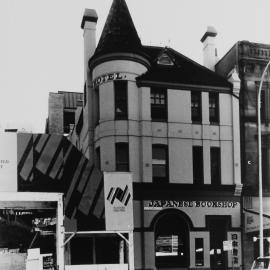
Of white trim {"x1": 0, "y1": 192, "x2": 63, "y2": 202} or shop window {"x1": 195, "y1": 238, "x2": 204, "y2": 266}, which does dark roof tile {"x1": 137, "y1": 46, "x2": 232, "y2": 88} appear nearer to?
shop window {"x1": 195, "y1": 238, "x2": 204, "y2": 266}

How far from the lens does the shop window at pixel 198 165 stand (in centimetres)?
3108

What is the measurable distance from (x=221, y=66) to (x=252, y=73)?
305 cm

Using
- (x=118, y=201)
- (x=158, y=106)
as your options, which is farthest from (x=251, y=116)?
(x=118, y=201)

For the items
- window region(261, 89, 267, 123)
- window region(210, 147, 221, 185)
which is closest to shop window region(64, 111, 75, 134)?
window region(210, 147, 221, 185)

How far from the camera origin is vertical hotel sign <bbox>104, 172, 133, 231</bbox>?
77.8 ft

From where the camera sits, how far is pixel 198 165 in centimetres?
3141

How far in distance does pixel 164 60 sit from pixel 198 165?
6681 millimetres

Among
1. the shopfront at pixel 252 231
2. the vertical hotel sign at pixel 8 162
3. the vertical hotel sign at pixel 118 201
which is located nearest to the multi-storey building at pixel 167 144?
the shopfront at pixel 252 231

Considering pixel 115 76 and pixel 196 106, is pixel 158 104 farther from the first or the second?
pixel 115 76

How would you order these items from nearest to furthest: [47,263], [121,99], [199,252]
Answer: [47,263] < [199,252] < [121,99]

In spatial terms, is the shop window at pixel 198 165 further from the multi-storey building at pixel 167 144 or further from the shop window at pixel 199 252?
the shop window at pixel 199 252

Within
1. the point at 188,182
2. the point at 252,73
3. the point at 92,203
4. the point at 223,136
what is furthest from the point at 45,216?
the point at 252,73

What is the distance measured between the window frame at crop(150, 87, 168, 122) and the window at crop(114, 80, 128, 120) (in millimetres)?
1584

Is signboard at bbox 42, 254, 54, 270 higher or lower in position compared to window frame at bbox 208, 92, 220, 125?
lower
